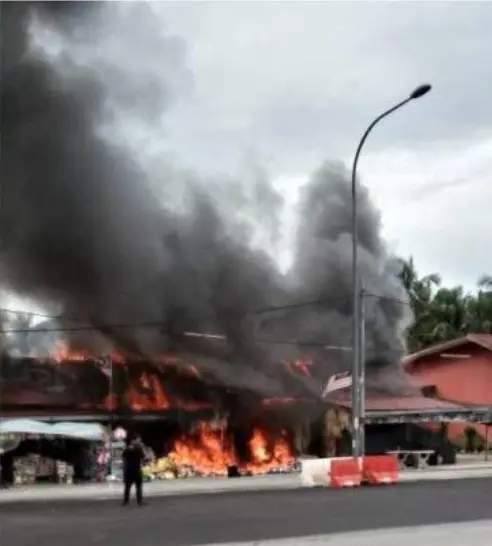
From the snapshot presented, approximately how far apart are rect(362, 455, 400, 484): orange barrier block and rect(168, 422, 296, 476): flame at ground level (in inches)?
295

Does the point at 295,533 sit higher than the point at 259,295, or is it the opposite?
the point at 259,295

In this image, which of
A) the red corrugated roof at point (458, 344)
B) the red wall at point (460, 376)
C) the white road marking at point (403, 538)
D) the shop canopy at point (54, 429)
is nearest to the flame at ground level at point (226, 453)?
the shop canopy at point (54, 429)

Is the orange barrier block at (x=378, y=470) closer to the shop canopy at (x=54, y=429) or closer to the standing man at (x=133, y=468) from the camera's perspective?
the standing man at (x=133, y=468)

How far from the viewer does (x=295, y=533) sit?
13.2 meters

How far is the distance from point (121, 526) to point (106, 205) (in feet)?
69.4

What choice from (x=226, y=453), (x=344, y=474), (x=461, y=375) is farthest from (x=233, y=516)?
(x=461, y=375)

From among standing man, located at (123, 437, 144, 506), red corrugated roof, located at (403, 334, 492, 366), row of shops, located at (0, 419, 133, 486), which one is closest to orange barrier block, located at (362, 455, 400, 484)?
row of shops, located at (0, 419, 133, 486)

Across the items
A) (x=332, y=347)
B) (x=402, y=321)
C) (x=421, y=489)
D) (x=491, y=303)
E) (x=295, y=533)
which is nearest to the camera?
(x=295, y=533)

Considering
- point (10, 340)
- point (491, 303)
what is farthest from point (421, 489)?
point (491, 303)

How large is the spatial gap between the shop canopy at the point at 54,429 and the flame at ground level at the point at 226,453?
3.44 m

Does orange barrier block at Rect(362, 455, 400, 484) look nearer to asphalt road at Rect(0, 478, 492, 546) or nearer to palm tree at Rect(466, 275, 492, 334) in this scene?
asphalt road at Rect(0, 478, 492, 546)

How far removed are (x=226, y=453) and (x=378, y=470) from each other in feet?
29.5

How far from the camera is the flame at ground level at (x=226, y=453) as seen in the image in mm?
31906

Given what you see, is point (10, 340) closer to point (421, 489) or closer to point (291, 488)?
point (291, 488)
